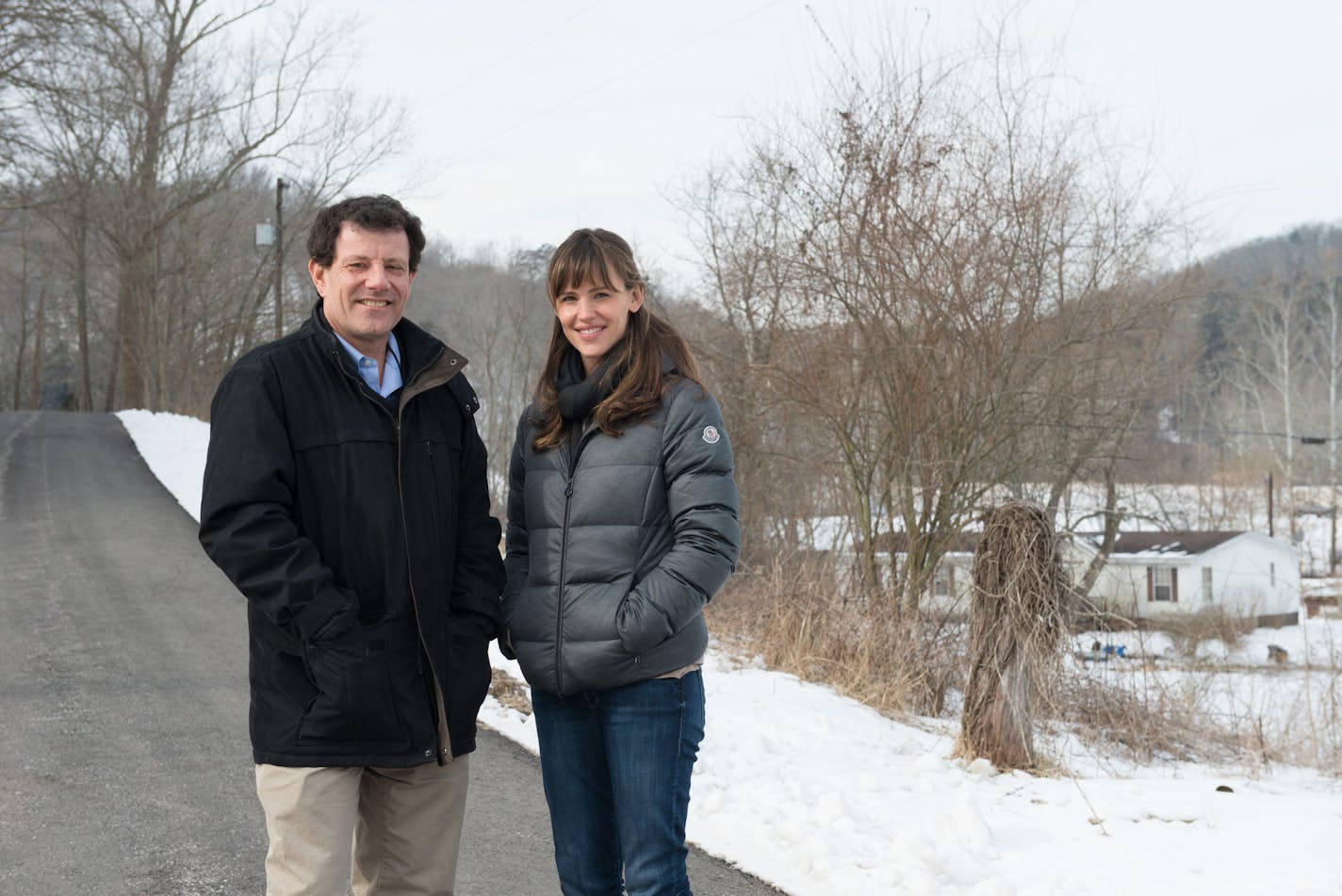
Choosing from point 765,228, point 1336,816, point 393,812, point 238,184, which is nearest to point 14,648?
point 393,812

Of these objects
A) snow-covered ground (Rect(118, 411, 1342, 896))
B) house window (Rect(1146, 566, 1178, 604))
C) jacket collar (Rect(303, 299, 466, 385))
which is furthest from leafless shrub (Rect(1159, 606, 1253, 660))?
jacket collar (Rect(303, 299, 466, 385))

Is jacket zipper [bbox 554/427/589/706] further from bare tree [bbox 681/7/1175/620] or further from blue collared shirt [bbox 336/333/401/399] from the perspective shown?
bare tree [bbox 681/7/1175/620]

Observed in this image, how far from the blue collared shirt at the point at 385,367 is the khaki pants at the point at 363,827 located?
90 centimetres

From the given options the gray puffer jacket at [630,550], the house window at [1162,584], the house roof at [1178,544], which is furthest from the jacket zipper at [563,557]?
the house window at [1162,584]

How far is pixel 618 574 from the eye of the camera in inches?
109

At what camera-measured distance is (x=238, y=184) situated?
33.3 meters

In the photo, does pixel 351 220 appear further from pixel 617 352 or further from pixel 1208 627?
pixel 1208 627

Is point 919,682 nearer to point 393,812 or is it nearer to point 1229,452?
point 393,812

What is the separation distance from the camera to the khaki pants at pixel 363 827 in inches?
102

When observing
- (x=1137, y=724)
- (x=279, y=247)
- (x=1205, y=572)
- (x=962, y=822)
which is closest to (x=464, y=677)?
(x=962, y=822)

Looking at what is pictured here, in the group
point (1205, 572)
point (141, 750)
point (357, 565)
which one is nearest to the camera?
point (357, 565)

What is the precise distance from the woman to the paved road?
4.98 feet

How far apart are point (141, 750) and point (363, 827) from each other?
137 inches

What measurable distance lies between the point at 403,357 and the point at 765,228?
36.0 feet
